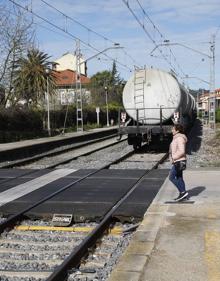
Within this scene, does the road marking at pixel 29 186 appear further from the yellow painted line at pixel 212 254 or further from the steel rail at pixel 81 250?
the yellow painted line at pixel 212 254

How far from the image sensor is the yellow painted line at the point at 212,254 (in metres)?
5.55

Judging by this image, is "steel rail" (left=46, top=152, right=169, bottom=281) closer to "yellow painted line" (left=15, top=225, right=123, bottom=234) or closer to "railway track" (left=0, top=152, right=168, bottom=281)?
"railway track" (left=0, top=152, right=168, bottom=281)

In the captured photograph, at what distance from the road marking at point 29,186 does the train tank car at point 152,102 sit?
7.79 meters

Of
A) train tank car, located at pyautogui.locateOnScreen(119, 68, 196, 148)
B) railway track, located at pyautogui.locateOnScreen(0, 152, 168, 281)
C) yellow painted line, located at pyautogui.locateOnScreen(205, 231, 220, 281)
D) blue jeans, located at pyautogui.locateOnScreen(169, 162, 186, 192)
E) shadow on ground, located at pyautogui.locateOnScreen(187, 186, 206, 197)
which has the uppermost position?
train tank car, located at pyautogui.locateOnScreen(119, 68, 196, 148)

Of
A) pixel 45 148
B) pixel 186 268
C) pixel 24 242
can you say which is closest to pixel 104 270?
pixel 186 268

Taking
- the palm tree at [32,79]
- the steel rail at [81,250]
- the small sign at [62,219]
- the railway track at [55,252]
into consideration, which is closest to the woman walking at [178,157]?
the steel rail at [81,250]

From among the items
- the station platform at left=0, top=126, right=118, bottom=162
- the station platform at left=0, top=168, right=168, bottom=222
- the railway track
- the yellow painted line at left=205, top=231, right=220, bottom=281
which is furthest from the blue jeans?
the station platform at left=0, top=126, right=118, bottom=162

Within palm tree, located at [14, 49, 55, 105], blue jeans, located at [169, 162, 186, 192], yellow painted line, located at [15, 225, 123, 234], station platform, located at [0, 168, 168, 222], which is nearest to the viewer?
yellow painted line, located at [15, 225, 123, 234]

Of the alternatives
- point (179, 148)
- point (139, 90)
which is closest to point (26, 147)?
point (139, 90)

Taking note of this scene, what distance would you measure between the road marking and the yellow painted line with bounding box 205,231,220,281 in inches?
176

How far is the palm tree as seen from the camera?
45.8 metres

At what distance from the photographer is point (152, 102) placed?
2236cm

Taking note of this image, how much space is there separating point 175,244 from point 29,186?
615 centimetres

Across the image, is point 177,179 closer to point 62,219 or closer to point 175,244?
point 62,219
